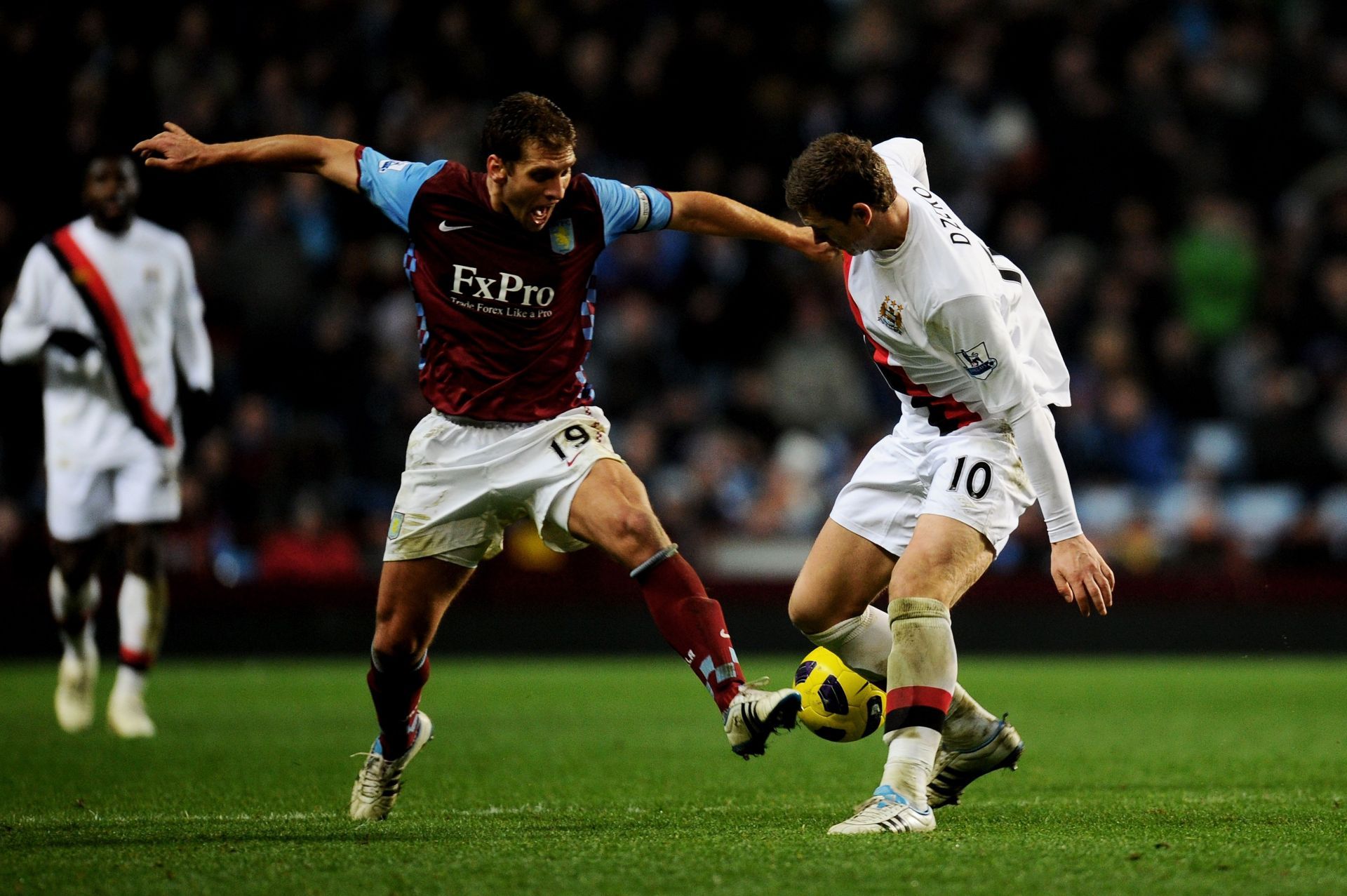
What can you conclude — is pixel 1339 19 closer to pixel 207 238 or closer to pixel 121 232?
pixel 207 238

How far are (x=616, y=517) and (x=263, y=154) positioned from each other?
1659 millimetres

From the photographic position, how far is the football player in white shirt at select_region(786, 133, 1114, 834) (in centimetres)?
512

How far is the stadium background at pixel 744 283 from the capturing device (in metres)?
13.8

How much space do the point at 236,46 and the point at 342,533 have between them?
4.97 m

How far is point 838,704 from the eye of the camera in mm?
5574

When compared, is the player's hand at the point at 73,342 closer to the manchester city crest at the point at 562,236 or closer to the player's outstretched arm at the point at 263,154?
the player's outstretched arm at the point at 263,154

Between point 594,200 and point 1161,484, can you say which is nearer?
point 594,200

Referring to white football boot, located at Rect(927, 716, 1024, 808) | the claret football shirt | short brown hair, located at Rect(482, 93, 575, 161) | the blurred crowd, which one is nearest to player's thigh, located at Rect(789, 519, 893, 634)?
white football boot, located at Rect(927, 716, 1024, 808)

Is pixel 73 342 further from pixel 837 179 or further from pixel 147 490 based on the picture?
pixel 837 179

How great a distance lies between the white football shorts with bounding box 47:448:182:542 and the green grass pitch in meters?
1.07

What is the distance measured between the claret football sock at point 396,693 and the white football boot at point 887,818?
5.18 feet

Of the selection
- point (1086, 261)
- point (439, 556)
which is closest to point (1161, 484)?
point (1086, 261)

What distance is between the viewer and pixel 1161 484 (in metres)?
14.6

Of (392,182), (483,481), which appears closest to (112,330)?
(392,182)
